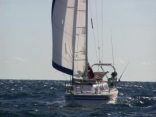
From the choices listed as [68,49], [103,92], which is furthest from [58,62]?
[103,92]

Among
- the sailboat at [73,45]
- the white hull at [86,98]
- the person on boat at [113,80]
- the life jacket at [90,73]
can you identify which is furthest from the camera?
the person on boat at [113,80]

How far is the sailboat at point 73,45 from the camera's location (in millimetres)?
43250

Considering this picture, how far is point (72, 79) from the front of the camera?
43625mm

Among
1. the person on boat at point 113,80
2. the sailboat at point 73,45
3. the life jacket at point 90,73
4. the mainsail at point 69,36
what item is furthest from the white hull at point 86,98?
the person on boat at point 113,80

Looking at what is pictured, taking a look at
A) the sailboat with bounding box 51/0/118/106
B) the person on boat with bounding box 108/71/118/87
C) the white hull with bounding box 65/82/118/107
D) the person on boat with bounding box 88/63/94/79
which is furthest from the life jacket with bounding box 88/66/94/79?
the white hull with bounding box 65/82/118/107

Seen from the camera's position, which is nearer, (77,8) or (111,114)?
(111,114)

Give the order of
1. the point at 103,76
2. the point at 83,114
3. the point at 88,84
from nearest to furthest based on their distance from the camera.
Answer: the point at 83,114 → the point at 88,84 → the point at 103,76

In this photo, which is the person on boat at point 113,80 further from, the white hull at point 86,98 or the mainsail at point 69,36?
the white hull at point 86,98

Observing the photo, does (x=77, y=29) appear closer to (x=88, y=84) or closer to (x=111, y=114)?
(x=88, y=84)

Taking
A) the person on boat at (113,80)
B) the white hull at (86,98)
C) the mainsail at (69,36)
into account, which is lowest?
the white hull at (86,98)

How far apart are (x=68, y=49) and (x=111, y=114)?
8.01m

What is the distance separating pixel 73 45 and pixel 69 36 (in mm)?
720

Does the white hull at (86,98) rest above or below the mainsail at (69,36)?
below

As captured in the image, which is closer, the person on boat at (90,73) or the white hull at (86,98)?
the white hull at (86,98)
